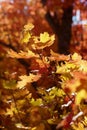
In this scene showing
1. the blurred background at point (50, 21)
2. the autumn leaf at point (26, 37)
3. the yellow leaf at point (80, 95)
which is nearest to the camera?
the yellow leaf at point (80, 95)

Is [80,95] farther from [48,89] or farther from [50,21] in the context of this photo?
[50,21]

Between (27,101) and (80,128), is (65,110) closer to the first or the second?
(27,101)

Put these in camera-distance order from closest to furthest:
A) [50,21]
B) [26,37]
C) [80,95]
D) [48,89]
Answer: [80,95] < [26,37] < [48,89] < [50,21]

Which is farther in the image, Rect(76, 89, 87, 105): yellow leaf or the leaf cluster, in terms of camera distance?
the leaf cluster

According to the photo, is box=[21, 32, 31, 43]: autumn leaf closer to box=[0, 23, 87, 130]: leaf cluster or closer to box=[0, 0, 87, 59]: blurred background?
box=[0, 23, 87, 130]: leaf cluster

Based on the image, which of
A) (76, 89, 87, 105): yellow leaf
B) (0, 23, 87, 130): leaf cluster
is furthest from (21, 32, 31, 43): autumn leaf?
(76, 89, 87, 105): yellow leaf

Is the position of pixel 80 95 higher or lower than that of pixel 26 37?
lower

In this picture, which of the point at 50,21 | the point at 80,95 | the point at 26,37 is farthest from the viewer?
the point at 50,21

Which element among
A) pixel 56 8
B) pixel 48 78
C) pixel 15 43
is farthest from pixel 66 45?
pixel 48 78

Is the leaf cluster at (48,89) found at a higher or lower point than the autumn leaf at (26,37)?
lower

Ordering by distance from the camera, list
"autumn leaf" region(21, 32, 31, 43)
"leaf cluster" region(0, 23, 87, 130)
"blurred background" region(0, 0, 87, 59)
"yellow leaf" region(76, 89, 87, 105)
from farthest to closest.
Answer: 1. "blurred background" region(0, 0, 87, 59)
2. "autumn leaf" region(21, 32, 31, 43)
3. "leaf cluster" region(0, 23, 87, 130)
4. "yellow leaf" region(76, 89, 87, 105)

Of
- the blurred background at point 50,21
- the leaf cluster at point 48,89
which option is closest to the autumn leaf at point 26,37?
the leaf cluster at point 48,89

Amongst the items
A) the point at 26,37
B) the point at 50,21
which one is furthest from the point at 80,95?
the point at 50,21

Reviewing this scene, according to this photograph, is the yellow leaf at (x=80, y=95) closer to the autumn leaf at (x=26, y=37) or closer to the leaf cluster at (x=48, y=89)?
the leaf cluster at (x=48, y=89)
